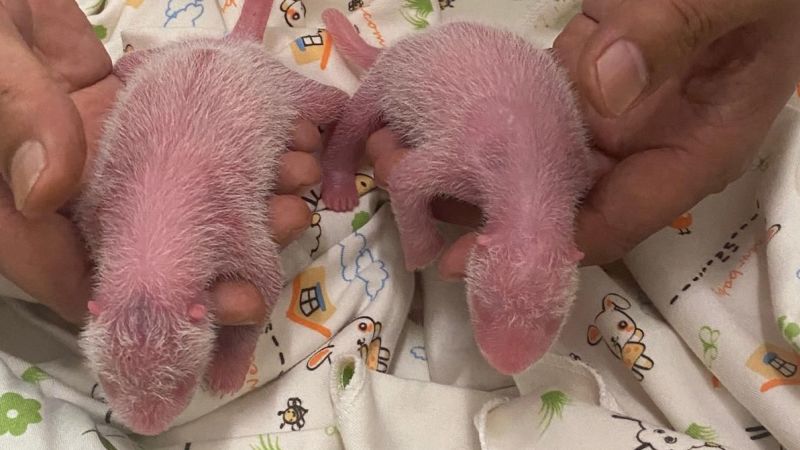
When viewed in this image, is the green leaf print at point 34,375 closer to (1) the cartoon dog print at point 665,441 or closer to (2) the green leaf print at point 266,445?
(2) the green leaf print at point 266,445

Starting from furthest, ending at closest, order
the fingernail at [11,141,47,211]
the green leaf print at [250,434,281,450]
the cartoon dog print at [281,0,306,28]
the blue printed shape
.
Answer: the cartoon dog print at [281,0,306,28], the blue printed shape, the green leaf print at [250,434,281,450], the fingernail at [11,141,47,211]

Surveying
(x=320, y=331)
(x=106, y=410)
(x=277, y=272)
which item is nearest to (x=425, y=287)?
(x=320, y=331)

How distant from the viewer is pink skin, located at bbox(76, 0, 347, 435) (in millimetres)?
776

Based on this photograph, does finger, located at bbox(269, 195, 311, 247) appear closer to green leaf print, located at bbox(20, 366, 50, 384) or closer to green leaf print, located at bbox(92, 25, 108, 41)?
green leaf print, located at bbox(20, 366, 50, 384)

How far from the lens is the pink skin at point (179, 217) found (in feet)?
2.55

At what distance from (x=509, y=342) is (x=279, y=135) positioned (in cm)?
36

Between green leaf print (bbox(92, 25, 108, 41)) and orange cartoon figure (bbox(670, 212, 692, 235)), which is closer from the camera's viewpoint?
orange cartoon figure (bbox(670, 212, 692, 235))

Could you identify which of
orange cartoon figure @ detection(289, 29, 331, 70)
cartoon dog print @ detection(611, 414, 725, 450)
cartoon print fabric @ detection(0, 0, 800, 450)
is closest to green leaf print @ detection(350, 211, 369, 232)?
cartoon print fabric @ detection(0, 0, 800, 450)

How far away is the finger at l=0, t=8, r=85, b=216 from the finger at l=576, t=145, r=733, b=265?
0.55 m

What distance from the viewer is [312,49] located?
1.19m

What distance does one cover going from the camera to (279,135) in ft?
3.17

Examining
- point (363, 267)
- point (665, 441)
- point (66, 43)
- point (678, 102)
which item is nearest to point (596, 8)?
point (678, 102)

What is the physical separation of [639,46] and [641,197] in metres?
0.28

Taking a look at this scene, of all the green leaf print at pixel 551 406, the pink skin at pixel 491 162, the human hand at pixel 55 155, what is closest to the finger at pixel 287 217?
the human hand at pixel 55 155
